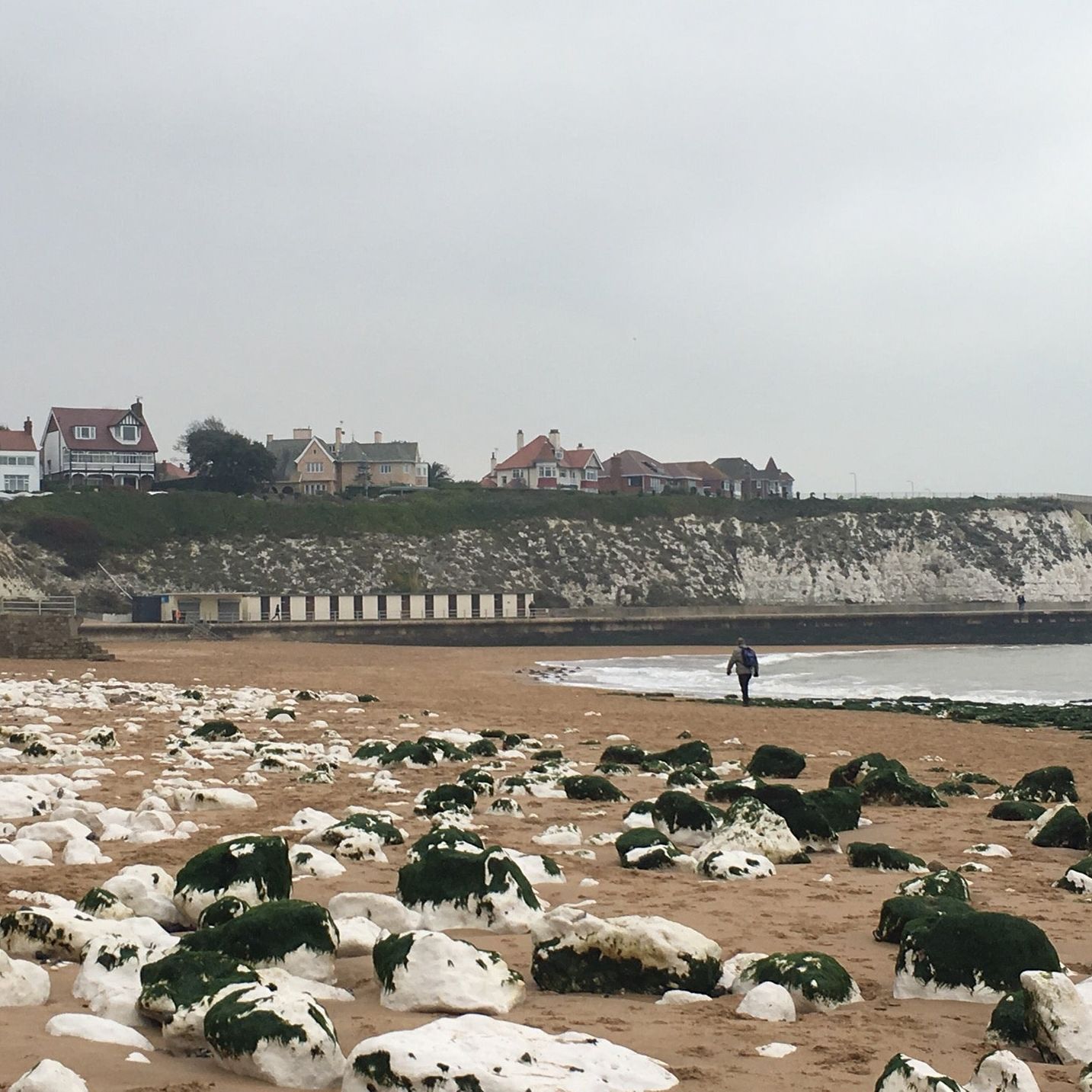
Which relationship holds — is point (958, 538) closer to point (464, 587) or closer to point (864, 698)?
point (464, 587)

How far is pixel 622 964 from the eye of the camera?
541 centimetres

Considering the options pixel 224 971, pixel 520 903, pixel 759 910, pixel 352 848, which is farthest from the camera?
pixel 352 848

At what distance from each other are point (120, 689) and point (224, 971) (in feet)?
71.0

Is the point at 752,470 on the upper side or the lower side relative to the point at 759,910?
upper

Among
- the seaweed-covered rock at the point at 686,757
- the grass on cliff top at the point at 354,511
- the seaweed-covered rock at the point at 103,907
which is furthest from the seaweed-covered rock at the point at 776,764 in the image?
the grass on cliff top at the point at 354,511

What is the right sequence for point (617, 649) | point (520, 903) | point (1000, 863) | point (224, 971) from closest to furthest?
point (224, 971), point (520, 903), point (1000, 863), point (617, 649)

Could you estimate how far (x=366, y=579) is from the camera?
94.5m

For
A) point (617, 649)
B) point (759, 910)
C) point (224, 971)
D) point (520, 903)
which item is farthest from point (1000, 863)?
point (617, 649)

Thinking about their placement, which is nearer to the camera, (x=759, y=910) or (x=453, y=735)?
(x=759, y=910)

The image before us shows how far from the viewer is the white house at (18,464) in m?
112

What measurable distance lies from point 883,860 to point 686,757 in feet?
22.1

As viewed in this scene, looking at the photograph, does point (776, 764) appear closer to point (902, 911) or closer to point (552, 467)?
point (902, 911)

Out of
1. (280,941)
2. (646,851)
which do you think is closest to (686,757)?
(646,851)

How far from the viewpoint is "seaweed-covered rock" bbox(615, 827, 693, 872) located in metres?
8.37
